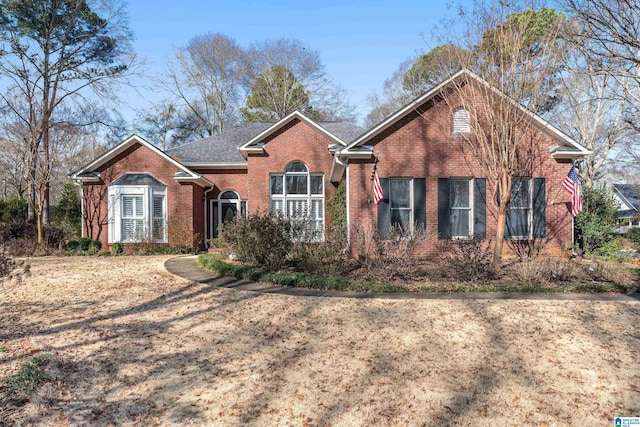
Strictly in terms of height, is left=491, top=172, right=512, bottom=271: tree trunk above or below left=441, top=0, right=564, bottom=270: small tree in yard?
below

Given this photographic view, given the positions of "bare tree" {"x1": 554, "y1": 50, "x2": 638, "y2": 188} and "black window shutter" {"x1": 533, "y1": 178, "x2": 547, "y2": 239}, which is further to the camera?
"bare tree" {"x1": 554, "y1": 50, "x2": 638, "y2": 188}

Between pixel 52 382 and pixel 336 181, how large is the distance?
14.3 m

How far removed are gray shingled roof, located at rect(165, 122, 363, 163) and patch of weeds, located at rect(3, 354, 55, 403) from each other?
49.0ft

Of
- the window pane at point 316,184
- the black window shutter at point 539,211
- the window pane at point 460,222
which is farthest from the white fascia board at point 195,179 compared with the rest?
the black window shutter at point 539,211

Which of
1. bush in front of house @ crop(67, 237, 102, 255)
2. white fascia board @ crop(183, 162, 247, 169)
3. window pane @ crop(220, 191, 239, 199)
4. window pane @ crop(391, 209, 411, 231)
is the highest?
white fascia board @ crop(183, 162, 247, 169)

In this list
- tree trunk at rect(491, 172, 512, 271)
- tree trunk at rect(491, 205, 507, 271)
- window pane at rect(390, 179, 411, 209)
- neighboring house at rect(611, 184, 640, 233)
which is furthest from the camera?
neighboring house at rect(611, 184, 640, 233)

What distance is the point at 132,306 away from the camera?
7664 mm

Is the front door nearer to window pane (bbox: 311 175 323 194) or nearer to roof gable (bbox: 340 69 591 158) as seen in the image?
window pane (bbox: 311 175 323 194)

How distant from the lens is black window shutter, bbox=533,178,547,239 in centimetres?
1323

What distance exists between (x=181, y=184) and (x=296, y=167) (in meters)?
5.07

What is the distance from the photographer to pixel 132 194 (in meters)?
17.3

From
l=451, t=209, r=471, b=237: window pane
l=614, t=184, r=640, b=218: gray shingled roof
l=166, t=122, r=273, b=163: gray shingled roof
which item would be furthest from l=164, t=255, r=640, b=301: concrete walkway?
l=614, t=184, r=640, b=218: gray shingled roof

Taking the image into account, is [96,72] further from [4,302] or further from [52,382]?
[52,382]

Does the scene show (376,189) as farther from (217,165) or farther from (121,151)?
(121,151)
